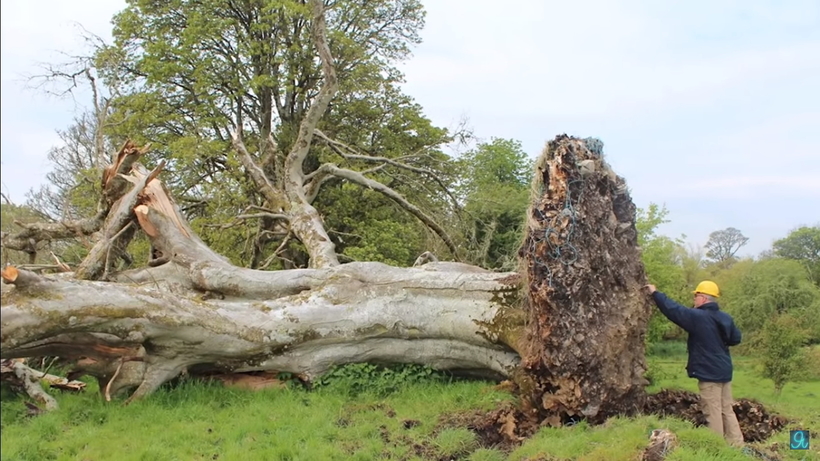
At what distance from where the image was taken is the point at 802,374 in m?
12.7

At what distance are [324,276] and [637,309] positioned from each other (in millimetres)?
3870

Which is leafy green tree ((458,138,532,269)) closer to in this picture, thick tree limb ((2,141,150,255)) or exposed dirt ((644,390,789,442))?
exposed dirt ((644,390,789,442))

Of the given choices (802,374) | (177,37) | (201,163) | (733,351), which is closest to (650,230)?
(733,351)

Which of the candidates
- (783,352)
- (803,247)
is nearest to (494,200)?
(783,352)

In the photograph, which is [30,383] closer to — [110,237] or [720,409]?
[110,237]

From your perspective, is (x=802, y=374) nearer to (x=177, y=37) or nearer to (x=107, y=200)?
(x=107, y=200)

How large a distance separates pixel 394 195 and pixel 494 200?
269cm

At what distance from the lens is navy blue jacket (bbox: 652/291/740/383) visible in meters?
6.30

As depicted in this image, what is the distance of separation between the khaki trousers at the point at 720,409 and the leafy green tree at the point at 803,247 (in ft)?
57.4

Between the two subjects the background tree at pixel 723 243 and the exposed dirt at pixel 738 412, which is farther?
the background tree at pixel 723 243

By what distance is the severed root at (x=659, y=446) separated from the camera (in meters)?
5.06

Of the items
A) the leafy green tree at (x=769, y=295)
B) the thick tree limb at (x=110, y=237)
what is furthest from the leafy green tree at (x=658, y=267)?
the thick tree limb at (x=110, y=237)

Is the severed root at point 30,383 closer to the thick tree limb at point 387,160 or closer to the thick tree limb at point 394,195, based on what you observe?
the thick tree limb at point 394,195

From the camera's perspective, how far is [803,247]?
23.2 m
